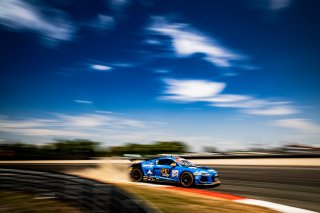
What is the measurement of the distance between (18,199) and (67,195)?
190cm

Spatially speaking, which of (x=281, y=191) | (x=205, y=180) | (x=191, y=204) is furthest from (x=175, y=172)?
(x=281, y=191)

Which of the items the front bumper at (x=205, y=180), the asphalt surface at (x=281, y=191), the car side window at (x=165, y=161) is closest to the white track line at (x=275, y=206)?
the asphalt surface at (x=281, y=191)

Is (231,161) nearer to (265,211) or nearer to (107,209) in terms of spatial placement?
(265,211)

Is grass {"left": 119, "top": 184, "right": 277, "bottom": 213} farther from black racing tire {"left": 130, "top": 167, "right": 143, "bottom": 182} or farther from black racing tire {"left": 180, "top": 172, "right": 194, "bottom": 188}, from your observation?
black racing tire {"left": 130, "top": 167, "right": 143, "bottom": 182}

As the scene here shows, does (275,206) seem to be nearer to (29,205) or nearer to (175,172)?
(175,172)

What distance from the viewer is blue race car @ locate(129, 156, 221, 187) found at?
9.75m

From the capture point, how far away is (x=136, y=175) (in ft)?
38.3

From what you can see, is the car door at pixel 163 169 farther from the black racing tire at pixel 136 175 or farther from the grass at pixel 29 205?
the grass at pixel 29 205

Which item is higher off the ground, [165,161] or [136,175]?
[165,161]

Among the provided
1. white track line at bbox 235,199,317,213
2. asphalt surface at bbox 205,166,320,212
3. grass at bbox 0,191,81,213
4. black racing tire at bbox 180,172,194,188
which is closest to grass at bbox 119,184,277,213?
white track line at bbox 235,199,317,213

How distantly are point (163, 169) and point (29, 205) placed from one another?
16.5 feet

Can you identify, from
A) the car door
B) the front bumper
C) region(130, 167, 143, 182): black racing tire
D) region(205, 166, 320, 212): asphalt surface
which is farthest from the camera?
region(130, 167, 143, 182): black racing tire

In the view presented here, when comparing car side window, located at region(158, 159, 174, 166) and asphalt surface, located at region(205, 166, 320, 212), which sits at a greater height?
car side window, located at region(158, 159, 174, 166)

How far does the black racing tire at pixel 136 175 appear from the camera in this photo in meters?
11.5
